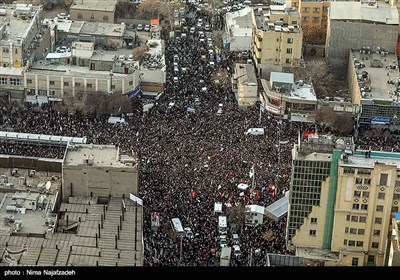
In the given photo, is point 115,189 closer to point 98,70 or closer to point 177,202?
point 177,202

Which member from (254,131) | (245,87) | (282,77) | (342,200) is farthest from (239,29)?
(342,200)

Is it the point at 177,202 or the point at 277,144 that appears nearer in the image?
the point at 177,202

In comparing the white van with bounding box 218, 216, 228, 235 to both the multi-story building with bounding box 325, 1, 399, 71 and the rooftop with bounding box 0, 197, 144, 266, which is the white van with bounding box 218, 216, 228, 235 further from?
the multi-story building with bounding box 325, 1, 399, 71

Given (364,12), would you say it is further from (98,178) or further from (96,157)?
(98,178)

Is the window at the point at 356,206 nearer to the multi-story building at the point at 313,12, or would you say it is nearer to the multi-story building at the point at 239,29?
the multi-story building at the point at 239,29

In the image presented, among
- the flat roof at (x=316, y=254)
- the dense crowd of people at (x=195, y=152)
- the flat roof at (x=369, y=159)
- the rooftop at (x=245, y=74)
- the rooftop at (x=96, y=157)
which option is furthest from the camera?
the rooftop at (x=245, y=74)

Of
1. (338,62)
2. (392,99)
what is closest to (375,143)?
(392,99)

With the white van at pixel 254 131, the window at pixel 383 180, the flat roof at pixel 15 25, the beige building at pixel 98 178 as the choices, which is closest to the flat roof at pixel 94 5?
the flat roof at pixel 15 25
